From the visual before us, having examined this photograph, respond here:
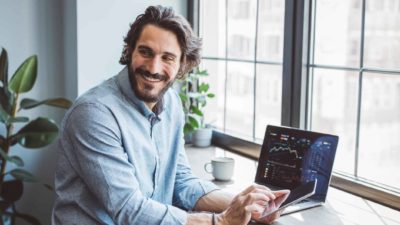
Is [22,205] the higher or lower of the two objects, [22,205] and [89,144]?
the lower

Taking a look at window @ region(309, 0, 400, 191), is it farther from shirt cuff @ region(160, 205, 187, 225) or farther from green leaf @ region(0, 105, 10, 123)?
green leaf @ region(0, 105, 10, 123)

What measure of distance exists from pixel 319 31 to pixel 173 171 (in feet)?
3.12

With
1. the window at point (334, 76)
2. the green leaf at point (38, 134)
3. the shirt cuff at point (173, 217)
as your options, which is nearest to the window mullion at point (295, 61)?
the window at point (334, 76)

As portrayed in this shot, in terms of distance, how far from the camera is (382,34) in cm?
208

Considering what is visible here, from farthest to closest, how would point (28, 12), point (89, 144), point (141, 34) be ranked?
point (28, 12), point (141, 34), point (89, 144)

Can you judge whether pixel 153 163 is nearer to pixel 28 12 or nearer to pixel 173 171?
pixel 173 171

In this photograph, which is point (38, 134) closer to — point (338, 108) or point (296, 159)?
point (296, 159)

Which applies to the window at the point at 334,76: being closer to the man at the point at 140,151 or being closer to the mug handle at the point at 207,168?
the mug handle at the point at 207,168

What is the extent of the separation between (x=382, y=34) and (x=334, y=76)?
13.0 inches

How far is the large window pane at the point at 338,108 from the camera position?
2250mm

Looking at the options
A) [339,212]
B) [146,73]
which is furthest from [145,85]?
[339,212]

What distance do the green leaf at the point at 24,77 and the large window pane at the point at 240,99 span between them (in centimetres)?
110

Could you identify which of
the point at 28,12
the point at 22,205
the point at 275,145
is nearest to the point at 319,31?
the point at 275,145

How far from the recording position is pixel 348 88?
7.45ft
